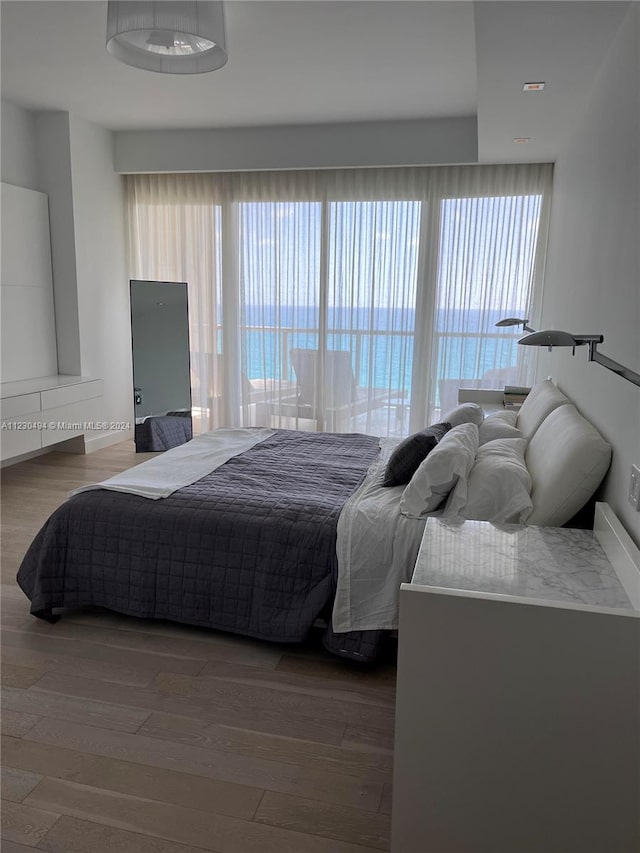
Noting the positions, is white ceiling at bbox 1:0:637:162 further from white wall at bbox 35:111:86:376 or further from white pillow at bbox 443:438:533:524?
white pillow at bbox 443:438:533:524

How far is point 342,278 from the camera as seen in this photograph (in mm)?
5680

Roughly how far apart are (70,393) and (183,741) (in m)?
3.73

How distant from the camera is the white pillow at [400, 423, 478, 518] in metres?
2.35

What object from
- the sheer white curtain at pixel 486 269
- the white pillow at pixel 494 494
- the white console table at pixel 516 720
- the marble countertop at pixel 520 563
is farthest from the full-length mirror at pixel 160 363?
the white console table at pixel 516 720

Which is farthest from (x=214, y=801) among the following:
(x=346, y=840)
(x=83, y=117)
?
(x=83, y=117)

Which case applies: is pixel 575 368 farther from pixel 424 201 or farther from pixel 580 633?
pixel 424 201

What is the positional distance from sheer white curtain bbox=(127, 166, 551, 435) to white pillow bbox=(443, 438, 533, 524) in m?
3.28

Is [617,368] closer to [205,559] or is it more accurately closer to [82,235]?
[205,559]

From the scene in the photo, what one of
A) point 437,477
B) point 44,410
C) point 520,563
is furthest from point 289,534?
point 44,410

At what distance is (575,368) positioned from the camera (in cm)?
313

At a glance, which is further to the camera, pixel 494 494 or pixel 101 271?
pixel 101 271

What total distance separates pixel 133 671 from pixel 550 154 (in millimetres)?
4427

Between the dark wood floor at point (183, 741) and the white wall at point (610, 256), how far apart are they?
1146 mm

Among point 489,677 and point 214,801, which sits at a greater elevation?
point 489,677
